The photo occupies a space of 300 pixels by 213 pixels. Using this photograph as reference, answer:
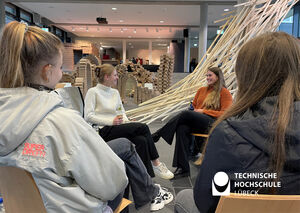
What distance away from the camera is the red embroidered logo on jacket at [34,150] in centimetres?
67

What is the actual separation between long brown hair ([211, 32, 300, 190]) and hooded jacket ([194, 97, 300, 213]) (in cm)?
2

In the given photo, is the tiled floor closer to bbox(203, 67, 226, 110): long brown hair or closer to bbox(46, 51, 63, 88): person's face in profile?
bbox(203, 67, 226, 110): long brown hair

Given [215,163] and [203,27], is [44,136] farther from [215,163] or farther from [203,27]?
[203,27]

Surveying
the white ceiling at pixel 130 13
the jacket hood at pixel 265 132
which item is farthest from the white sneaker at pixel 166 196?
the white ceiling at pixel 130 13

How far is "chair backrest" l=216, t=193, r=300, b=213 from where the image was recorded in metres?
0.52

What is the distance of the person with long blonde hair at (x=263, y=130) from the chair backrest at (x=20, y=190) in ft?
1.63

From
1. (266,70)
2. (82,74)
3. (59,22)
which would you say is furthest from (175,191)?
(59,22)

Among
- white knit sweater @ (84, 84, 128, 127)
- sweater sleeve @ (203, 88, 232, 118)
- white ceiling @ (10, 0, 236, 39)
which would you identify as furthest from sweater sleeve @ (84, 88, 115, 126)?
white ceiling @ (10, 0, 236, 39)

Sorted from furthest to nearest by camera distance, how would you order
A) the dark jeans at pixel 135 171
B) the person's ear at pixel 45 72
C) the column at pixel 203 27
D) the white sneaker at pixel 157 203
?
the column at pixel 203 27, the white sneaker at pixel 157 203, the dark jeans at pixel 135 171, the person's ear at pixel 45 72

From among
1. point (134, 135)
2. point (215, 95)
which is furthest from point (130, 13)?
point (134, 135)

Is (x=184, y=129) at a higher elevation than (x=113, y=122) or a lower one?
lower

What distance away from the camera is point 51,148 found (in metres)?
0.69

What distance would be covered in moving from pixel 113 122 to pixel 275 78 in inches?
50.0

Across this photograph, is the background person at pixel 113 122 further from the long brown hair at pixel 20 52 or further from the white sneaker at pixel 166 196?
the long brown hair at pixel 20 52
